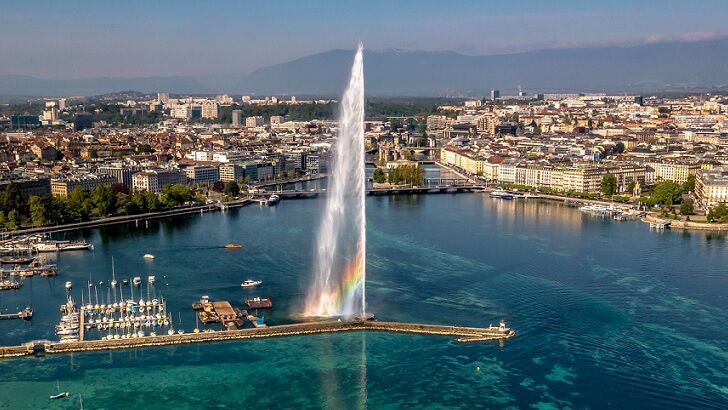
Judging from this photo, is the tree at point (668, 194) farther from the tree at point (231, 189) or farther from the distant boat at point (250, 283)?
the distant boat at point (250, 283)

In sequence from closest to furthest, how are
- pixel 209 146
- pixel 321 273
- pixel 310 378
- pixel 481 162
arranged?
pixel 310 378
pixel 321 273
pixel 481 162
pixel 209 146

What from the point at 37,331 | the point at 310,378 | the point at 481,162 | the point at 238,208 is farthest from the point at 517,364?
the point at 481,162

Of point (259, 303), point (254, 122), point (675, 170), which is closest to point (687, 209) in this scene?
point (675, 170)

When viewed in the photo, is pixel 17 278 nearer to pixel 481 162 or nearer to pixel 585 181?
pixel 585 181

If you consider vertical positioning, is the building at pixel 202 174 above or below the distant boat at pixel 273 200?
above

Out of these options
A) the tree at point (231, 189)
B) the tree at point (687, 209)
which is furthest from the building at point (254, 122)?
the tree at point (687, 209)

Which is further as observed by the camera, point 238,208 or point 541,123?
point 541,123

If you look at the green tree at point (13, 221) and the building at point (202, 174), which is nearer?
the green tree at point (13, 221)
